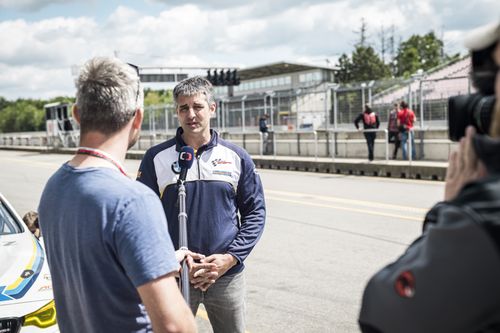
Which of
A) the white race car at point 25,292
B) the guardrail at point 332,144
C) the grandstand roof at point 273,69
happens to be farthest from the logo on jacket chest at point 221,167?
the grandstand roof at point 273,69

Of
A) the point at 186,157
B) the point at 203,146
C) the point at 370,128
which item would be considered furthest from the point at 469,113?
the point at 370,128

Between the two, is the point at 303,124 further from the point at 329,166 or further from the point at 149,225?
the point at 149,225

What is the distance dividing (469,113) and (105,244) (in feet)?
3.72

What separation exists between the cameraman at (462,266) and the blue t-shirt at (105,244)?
74 cm

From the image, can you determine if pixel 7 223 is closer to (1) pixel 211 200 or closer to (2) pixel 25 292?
(2) pixel 25 292

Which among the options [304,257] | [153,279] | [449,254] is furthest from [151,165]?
[304,257]

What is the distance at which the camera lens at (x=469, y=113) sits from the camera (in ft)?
4.56

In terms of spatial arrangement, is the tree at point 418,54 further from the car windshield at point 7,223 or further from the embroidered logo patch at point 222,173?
the embroidered logo patch at point 222,173

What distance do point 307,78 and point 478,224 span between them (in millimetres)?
49885

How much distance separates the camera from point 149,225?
1.88 m

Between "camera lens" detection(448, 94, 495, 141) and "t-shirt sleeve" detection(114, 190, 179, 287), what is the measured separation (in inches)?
35.5

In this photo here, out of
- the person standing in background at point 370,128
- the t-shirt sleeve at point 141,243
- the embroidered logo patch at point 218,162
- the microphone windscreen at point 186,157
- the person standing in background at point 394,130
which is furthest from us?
the person standing in background at point 370,128

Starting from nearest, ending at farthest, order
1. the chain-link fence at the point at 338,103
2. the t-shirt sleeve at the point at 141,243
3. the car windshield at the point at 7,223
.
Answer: the t-shirt sleeve at the point at 141,243
the car windshield at the point at 7,223
the chain-link fence at the point at 338,103

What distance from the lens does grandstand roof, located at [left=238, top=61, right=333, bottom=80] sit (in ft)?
155
